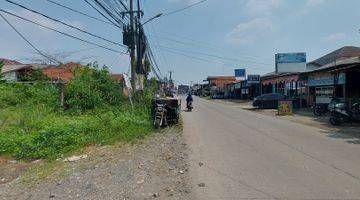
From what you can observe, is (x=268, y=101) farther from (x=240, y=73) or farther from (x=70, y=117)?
(x=240, y=73)

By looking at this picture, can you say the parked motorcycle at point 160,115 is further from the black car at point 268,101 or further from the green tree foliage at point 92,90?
the black car at point 268,101

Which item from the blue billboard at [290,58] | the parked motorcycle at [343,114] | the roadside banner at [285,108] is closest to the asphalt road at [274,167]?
the parked motorcycle at [343,114]

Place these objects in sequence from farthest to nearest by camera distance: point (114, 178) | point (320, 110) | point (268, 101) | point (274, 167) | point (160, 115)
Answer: point (268, 101)
point (320, 110)
point (160, 115)
point (274, 167)
point (114, 178)

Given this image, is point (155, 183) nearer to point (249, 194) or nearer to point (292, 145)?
point (249, 194)

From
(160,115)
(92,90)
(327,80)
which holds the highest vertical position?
(327,80)

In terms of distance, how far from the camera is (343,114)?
23172mm

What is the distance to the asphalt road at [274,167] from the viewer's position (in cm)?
819

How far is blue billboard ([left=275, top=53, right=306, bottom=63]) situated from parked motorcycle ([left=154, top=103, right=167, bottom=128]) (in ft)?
133

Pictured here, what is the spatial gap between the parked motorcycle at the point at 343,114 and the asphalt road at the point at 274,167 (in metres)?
6.14

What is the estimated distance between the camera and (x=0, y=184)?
10.3m

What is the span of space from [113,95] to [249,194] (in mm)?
20037

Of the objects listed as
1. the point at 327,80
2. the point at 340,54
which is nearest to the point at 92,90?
the point at 327,80

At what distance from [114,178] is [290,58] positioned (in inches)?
2074

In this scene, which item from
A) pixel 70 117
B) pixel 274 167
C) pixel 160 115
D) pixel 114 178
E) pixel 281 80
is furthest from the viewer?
pixel 281 80
